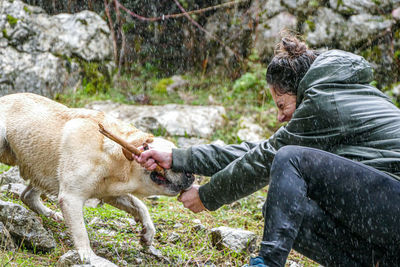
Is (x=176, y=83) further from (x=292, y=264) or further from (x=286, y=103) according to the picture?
(x=286, y=103)

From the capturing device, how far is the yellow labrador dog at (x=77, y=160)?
3.97 m

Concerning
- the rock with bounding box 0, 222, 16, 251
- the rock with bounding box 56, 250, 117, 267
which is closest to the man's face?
the rock with bounding box 56, 250, 117, 267

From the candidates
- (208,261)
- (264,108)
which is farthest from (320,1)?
(208,261)

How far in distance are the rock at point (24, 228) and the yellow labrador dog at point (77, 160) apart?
0.81 feet

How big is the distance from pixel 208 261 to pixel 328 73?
2.12 meters

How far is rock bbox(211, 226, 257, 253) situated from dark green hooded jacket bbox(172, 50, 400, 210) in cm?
118

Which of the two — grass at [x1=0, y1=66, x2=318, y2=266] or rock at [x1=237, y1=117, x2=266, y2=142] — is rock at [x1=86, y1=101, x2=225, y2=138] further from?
rock at [x1=237, y1=117, x2=266, y2=142]

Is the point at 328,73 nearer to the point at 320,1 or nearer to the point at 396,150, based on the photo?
the point at 396,150

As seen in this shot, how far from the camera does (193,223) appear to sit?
16.9 ft

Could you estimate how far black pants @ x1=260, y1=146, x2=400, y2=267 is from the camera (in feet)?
9.11

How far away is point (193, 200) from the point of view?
3.90 meters

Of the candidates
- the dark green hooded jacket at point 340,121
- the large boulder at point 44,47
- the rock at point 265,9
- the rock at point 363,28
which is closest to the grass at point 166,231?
the large boulder at point 44,47

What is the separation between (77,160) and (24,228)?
725 millimetres

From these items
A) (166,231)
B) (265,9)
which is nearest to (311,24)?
(265,9)
